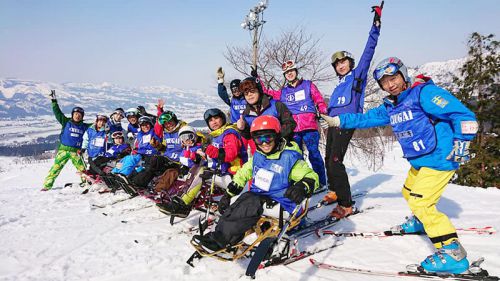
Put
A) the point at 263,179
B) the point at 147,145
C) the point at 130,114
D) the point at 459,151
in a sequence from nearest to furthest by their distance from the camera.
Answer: the point at 459,151, the point at 263,179, the point at 147,145, the point at 130,114

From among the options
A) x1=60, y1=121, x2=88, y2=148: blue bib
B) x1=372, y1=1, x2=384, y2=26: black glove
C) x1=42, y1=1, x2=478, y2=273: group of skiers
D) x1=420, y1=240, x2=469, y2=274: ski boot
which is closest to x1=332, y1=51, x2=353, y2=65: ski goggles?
x1=42, y1=1, x2=478, y2=273: group of skiers

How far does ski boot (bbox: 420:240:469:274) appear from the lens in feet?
9.26

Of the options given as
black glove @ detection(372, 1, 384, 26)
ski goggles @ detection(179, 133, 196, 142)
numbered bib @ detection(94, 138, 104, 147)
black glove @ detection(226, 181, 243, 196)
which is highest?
black glove @ detection(372, 1, 384, 26)

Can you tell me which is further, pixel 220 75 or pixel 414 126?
pixel 220 75

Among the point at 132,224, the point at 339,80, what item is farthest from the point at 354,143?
the point at 132,224

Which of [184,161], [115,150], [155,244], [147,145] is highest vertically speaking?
[147,145]

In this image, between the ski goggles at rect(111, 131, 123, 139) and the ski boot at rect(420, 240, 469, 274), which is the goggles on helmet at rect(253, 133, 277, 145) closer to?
the ski boot at rect(420, 240, 469, 274)

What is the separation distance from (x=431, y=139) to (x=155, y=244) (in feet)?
12.1

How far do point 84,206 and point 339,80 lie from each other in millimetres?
6112

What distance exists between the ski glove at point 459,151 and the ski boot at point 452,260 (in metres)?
0.78

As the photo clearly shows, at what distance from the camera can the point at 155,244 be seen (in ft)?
14.0

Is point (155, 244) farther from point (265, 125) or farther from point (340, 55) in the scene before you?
point (340, 55)

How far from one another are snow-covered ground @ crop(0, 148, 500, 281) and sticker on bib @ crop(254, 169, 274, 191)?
35.6 inches

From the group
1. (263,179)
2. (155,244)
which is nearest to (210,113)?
(263,179)
